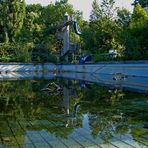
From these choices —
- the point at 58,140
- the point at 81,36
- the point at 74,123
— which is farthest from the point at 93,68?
the point at 58,140

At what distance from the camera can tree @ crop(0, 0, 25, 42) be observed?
50.1m

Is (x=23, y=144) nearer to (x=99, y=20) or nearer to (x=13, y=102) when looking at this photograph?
(x=13, y=102)

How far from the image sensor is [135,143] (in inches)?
254

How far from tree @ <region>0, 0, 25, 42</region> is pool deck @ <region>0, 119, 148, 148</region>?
144 ft

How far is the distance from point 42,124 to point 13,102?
4.42 metres

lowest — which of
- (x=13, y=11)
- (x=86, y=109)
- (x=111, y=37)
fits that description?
(x=86, y=109)

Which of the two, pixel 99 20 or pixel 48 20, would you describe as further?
pixel 48 20

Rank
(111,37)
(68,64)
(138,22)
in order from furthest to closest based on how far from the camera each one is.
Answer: (68,64) → (111,37) → (138,22)

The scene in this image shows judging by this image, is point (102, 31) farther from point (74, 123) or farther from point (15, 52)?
point (74, 123)

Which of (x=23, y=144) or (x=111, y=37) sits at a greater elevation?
(x=111, y=37)

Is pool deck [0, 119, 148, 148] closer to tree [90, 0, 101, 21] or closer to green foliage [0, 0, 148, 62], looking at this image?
green foliage [0, 0, 148, 62]

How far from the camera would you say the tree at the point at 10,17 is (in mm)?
50094

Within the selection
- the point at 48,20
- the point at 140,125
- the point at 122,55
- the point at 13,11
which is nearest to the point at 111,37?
the point at 122,55

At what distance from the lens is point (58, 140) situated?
6797mm
